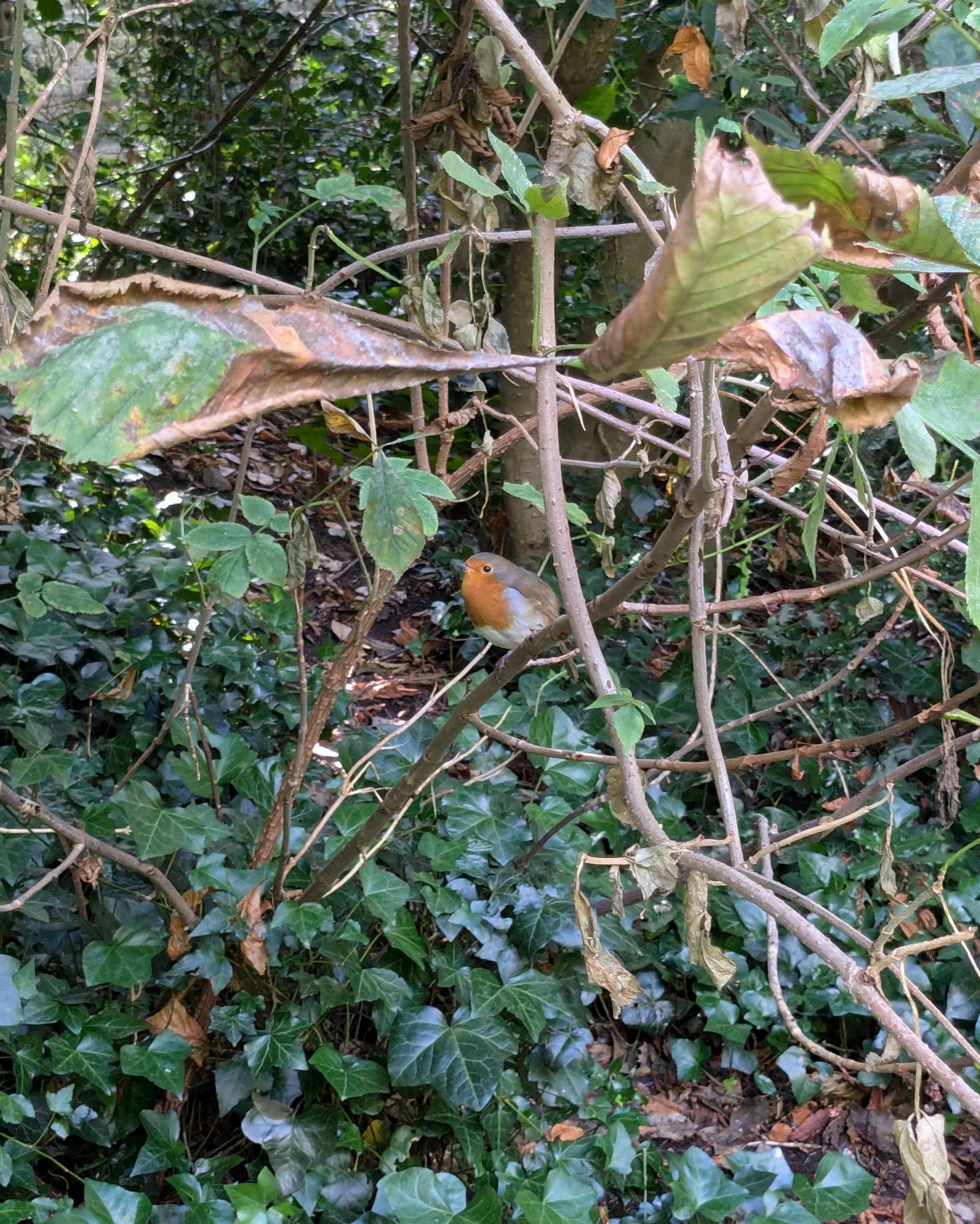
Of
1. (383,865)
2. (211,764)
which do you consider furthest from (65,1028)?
(383,865)

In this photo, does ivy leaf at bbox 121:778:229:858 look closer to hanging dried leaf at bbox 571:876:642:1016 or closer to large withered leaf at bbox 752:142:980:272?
hanging dried leaf at bbox 571:876:642:1016

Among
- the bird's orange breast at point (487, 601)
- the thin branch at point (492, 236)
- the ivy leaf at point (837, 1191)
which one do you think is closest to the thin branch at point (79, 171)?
the thin branch at point (492, 236)

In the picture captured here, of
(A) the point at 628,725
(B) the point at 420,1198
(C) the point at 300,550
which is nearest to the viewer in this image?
(A) the point at 628,725

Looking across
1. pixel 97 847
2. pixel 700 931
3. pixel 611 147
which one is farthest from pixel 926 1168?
pixel 97 847

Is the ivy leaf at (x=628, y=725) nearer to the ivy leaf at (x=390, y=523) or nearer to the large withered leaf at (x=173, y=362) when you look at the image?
the ivy leaf at (x=390, y=523)

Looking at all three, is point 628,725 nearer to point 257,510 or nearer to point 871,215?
point 871,215

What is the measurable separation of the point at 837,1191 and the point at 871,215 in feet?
6.30

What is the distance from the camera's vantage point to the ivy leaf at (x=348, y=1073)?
1693mm

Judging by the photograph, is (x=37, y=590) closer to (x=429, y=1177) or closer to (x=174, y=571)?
(x=174, y=571)

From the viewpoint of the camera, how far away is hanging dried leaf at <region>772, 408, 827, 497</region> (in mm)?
684

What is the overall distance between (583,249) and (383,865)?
2.30m

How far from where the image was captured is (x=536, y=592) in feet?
9.55

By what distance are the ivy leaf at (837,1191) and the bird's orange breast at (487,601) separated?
1496 mm

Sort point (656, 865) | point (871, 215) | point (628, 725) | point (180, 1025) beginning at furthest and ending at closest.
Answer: point (180, 1025), point (628, 725), point (656, 865), point (871, 215)
